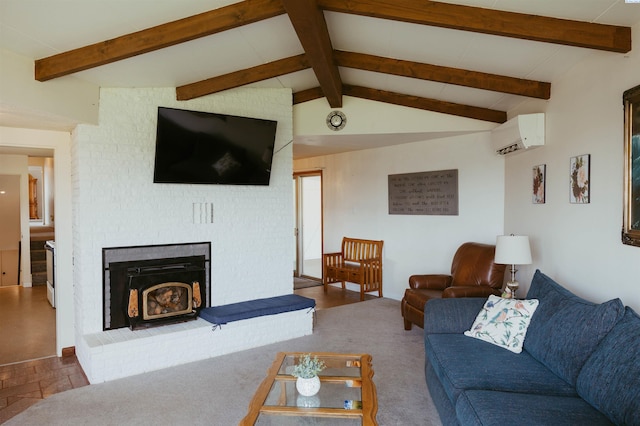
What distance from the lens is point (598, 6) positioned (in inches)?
90.1

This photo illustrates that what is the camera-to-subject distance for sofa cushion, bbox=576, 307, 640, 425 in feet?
5.52

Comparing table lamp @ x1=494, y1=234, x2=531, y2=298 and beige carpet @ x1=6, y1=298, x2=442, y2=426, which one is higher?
table lamp @ x1=494, y1=234, x2=531, y2=298

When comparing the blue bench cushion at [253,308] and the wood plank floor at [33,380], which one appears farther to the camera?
the blue bench cushion at [253,308]

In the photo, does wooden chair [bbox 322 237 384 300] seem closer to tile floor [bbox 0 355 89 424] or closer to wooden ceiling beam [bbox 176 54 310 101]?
wooden ceiling beam [bbox 176 54 310 101]

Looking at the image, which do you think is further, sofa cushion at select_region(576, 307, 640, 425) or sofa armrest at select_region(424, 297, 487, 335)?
sofa armrest at select_region(424, 297, 487, 335)

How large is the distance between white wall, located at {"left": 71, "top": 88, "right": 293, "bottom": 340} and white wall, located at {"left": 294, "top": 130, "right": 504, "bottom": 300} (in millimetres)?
1989

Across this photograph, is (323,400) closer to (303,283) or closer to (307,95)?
(307,95)

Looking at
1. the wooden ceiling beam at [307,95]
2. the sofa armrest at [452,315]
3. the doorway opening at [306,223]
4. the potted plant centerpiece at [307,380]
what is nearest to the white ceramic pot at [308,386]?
the potted plant centerpiece at [307,380]

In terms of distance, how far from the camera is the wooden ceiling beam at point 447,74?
3543mm

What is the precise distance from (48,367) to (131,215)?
144cm

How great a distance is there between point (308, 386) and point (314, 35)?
2134 millimetres

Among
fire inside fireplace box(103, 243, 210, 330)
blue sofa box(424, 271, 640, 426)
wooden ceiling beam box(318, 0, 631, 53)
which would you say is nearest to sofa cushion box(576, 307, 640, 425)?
blue sofa box(424, 271, 640, 426)

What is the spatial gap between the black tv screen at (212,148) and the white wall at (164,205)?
13cm

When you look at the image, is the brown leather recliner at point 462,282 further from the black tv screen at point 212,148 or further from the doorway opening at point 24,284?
the doorway opening at point 24,284
